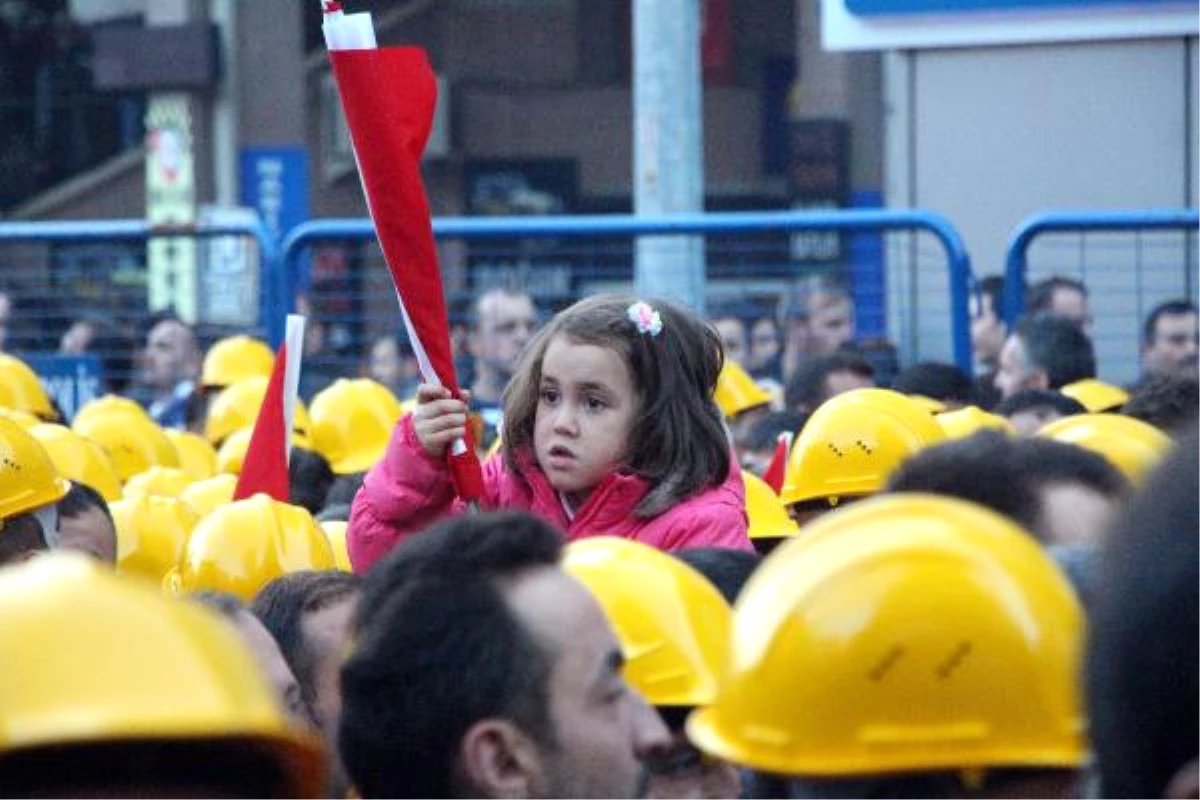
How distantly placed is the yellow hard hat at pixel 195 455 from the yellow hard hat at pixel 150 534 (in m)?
2.41

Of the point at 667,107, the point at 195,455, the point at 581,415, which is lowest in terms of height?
the point at 195,455

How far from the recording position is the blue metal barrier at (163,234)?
1129 centimetres

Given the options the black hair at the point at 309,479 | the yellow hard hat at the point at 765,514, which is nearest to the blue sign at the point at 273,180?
the black hair at the point at 309,479

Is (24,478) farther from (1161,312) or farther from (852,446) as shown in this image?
(1161,312)

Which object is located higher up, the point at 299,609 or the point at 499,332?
the point at 499,332

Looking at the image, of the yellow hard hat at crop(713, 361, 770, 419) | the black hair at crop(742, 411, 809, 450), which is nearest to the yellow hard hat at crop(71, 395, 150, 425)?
the yellow hard hat at crop(713, 361, 770, 419)

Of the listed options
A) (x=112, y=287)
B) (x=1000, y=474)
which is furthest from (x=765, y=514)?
(x=112, y=287)

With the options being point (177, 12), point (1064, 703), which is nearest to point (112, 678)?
point (1064, 703)

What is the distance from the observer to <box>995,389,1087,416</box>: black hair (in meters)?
7.94

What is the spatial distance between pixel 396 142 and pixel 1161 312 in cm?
533

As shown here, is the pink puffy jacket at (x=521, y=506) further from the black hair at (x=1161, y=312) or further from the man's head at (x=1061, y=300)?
the black hair at (x=1161, y=312)

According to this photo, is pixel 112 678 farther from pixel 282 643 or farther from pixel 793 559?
pixel 282 643

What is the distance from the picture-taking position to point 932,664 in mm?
2547

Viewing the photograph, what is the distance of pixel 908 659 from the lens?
254 cm
